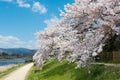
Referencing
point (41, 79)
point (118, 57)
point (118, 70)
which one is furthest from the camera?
point (41, 79)

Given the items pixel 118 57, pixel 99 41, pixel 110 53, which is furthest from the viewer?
pixel 110 53

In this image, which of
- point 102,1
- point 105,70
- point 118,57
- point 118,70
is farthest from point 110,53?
point 102,1

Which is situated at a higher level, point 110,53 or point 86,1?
point 86,1

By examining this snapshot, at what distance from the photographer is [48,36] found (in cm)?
4406

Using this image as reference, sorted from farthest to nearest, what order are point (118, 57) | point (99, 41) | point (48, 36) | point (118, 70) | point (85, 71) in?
point (48, 36) < point (118, 57) < point (85, 71) < point (118, 70) < point (99, 41)

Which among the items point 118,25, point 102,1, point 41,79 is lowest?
point 41,79

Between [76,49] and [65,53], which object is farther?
[65,53]

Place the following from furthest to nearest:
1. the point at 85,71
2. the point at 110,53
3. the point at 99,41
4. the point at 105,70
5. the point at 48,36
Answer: the point at 48,36 → the point at 110,53 → the point at 85,71 → the point at 105,70 → the point at 99,41

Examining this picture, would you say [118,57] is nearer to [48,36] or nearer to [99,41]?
[99,41]

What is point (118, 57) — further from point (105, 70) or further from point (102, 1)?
point (102, 1)

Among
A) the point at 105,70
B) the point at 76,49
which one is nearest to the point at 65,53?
the point at 105,70

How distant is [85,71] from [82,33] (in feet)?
17.9

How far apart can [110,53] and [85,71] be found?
6.25 metres

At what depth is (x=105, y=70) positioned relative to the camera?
84.3 feet
